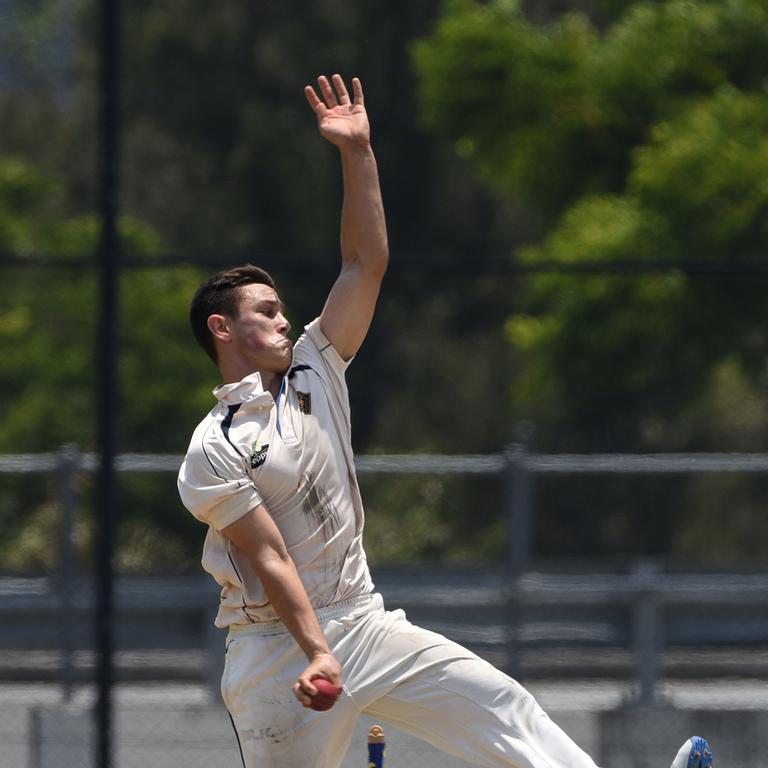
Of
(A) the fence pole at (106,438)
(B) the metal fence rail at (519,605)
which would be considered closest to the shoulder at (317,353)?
(A) the fence pole at (106,438)

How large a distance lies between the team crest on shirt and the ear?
0.82 ft

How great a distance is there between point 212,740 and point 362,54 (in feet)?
40.4

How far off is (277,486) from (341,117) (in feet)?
2.95

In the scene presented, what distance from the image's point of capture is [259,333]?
390cm

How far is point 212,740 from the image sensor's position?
23.3 feet

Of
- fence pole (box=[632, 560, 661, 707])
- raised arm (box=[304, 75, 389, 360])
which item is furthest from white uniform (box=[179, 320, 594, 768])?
fence pole (box=[632, 560, 661, 707])

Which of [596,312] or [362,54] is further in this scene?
[362,54]

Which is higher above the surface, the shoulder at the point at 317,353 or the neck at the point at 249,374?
the shoulder at the point at 317,353

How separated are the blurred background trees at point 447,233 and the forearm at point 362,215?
7.65ft

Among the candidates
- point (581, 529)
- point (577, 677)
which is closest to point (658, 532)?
point (581, 529)

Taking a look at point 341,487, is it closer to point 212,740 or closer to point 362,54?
point 212,740

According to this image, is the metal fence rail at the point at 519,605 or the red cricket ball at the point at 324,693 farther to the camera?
the metal fence rail at the point at 519,605

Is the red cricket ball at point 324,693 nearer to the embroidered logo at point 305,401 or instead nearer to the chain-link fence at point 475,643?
the embroidered logo at point 305,401

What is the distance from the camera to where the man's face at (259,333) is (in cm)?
389
